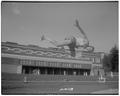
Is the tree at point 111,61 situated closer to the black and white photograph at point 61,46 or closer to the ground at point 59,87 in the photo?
the black and white photograph at point 61,46

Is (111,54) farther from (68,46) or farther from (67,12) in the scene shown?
(67,12)

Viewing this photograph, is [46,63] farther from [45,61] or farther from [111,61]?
[111,61]

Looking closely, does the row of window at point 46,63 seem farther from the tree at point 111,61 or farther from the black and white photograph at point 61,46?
the tree at point 111,61

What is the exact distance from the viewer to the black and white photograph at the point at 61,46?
138 inches

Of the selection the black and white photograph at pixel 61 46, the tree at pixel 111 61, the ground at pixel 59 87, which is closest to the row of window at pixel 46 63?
the black and white photograph at pixel 61 46

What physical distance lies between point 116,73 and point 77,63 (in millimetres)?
665

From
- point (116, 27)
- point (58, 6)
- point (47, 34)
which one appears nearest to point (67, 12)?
point (58, 6)

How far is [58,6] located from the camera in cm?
360

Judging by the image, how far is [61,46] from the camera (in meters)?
3.58

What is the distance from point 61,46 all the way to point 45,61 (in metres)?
0.36

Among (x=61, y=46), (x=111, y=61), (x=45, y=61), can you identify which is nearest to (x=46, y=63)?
(x=45, y=61)

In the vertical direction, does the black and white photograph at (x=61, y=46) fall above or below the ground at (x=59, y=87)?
above

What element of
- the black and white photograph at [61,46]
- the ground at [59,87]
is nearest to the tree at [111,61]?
the black and white photograph at [61,46]

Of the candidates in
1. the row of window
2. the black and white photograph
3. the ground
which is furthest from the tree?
the row of window
